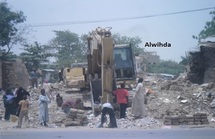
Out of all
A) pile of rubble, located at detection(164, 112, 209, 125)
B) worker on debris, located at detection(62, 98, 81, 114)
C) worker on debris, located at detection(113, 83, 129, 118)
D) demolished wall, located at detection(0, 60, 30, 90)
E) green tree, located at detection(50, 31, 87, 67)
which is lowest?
pile of rubble, located at detection(164, 112, 209, 125)

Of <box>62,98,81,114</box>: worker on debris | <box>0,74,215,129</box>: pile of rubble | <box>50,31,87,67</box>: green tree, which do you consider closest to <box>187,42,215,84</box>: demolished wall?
<box>0,74,215,129</box>: pile of rubble

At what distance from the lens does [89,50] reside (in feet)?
76.8

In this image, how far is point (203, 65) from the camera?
36.1 m

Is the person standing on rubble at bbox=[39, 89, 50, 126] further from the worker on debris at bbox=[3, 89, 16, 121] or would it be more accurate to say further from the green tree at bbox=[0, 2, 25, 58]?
the green tree at bbox=[0, 2, 25, 58]

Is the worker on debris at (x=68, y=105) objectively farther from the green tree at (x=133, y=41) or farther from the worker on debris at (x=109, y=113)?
the green tree at (x=133, y=41)

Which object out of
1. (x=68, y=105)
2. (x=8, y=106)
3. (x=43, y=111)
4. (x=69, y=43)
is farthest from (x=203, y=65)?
(x=69, y=43)

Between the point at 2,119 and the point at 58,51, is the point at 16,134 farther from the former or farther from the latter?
the point at 58,51

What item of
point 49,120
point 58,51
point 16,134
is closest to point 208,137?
point 16,134

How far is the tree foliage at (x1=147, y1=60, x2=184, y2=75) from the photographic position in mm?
84375

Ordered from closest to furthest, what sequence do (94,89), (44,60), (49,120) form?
(49,120) < (94,89) < (44,60)

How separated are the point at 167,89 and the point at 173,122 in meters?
13.4

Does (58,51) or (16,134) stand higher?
(58,51)

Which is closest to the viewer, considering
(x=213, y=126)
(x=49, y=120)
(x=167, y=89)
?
(x=213, y=126)

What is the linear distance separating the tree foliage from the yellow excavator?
5530 centimetres
